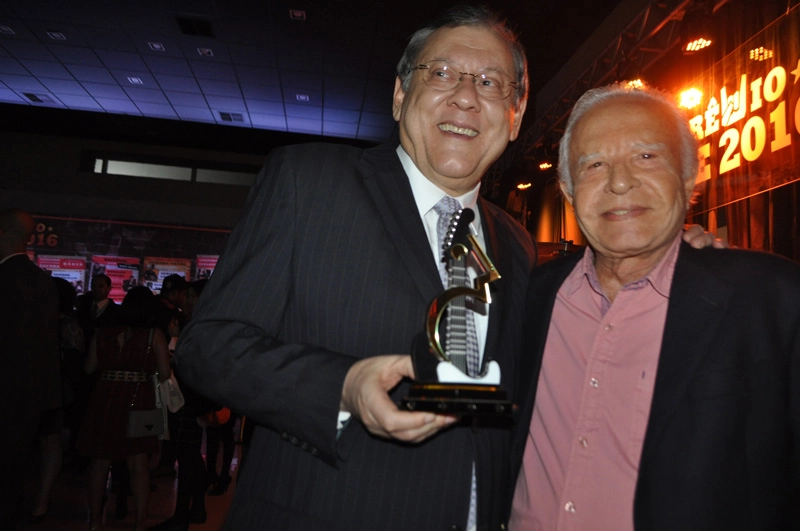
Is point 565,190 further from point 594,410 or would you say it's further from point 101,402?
point 101,402

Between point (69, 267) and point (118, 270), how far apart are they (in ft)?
2.99

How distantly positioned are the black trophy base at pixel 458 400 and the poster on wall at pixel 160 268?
37.0ft

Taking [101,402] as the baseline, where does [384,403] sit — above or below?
above

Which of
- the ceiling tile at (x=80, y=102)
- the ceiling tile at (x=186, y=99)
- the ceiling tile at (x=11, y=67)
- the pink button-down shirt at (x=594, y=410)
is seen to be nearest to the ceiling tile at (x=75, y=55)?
the ceiling tile at (x=11, y=67)

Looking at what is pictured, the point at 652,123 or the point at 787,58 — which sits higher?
the point at 787,58

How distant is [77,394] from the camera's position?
6.11m

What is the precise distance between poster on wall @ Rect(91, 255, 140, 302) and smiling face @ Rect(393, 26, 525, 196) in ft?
36.1

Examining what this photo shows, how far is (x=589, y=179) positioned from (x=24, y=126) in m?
12.6

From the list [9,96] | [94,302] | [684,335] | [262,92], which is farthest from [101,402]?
[9,96]

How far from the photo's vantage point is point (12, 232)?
3.95 meters

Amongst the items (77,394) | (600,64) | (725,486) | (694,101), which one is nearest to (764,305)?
(725,486)

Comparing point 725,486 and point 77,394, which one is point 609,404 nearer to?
point 725,486

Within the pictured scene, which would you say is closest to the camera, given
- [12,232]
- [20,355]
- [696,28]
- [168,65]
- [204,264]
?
[20,355]

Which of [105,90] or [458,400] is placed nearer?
[458,400]
